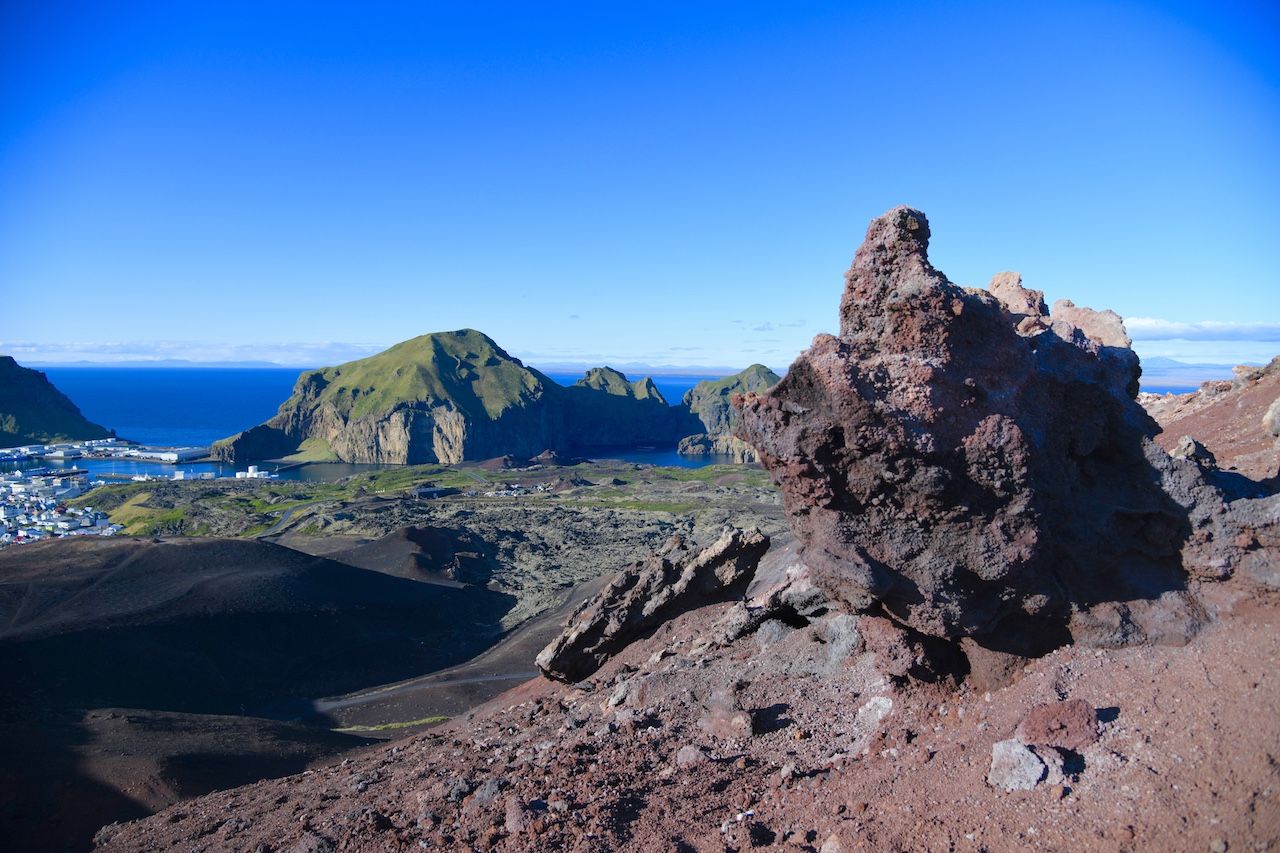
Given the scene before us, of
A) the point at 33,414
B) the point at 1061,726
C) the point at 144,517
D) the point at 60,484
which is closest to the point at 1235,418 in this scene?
the point at 1061,726

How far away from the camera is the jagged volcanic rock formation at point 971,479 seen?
922 cm

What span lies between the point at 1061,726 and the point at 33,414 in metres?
198

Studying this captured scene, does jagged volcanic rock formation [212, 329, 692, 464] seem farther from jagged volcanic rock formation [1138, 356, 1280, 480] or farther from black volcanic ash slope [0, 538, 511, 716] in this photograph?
jagged volcanic rock formation [1138, 356, 1280, 480]

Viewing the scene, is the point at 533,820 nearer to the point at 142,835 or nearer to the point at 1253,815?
the point at 1253,815

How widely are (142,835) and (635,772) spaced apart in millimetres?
11143

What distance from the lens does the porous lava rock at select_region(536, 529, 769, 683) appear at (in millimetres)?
20172

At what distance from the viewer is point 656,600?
2023 centimetres

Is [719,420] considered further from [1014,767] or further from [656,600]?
[1014,767]

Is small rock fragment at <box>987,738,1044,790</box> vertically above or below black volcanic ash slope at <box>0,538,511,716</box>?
above

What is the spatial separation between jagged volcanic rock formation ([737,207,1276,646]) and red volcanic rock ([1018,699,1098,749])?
1.29m

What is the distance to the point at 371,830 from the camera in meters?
10.6

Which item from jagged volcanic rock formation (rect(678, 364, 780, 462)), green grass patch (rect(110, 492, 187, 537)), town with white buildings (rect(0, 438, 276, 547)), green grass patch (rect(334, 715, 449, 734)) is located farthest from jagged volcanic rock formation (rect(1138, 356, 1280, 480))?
jagged volcanic rock formation (rect(678, 364, 780, 462))

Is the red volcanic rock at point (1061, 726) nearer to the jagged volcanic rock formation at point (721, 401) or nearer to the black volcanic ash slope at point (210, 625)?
the black volcanic ash slope at point (210, 625)

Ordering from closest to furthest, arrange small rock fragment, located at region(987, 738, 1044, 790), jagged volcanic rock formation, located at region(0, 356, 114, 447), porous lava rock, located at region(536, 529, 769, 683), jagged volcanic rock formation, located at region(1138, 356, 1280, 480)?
1. small rock fragment, located at region(987, 738, 1044, 790)
2. jagged volcanic rock formation, located at region(1138, 356, 1280, 480)
3. porous lava rock, located at region(536, 529, 769, 683)
4. jagged volcanic rock formation, located at region(0, 356, 114, 447)
